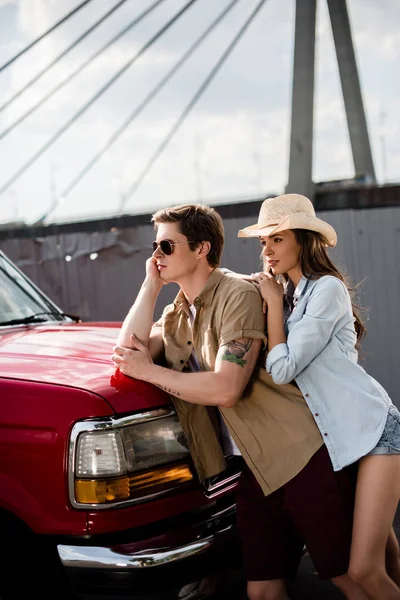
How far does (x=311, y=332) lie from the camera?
2889mm

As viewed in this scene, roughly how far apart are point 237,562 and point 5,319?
194cm

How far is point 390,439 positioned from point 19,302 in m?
2.51

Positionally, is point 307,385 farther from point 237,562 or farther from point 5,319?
point 5,319

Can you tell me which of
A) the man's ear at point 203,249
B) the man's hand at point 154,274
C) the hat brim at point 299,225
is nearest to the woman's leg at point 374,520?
the hat brim at point 299,225

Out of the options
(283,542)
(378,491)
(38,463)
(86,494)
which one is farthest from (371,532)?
(38,463)

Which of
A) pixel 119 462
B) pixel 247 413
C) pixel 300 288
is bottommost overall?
pixel 119 462

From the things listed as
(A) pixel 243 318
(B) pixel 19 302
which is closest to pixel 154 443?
(A) pixel 243 318

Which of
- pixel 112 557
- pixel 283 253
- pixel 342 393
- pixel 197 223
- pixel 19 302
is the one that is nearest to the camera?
pixel 112 557

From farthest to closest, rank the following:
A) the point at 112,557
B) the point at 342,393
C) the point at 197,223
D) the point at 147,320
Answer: the point at 147,320 → the point at 197,223 → the point at 342,393 → the point at 112,557

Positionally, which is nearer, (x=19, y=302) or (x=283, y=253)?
(x=283, y=253)

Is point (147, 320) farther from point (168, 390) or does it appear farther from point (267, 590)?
point (267, 590)

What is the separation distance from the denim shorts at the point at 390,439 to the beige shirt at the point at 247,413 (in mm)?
222

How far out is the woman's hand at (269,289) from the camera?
3.05m

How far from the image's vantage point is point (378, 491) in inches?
112
